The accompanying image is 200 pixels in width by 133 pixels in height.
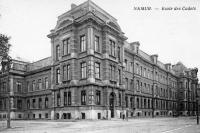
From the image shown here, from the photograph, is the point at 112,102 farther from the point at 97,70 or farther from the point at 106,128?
the point at 106,128

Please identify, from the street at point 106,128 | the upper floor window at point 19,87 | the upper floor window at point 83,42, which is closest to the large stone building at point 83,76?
the upper floor window at point 83,42

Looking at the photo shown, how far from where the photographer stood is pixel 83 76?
3148cm

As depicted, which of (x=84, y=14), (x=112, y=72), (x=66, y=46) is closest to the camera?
(x=84, y=14)

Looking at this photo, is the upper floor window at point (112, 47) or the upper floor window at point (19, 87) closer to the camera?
the upper floor window at point (112, 47)

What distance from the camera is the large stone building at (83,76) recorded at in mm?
31109

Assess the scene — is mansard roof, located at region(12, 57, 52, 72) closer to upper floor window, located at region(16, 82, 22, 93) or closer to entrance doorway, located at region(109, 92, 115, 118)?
upper floor window, located at region(16, 82, 22, 93)

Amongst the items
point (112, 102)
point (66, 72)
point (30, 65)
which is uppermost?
point (30, 65)

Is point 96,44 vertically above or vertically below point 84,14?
below

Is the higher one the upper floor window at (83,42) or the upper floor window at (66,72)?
the upper floor window at (83,42)

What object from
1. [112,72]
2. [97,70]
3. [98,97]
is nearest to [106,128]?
[98,97]

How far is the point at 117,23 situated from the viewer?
38.5 metres

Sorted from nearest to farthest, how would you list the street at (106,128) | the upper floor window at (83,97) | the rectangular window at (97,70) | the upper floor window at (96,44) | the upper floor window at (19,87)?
the street at (106,128) < the upper floor window at (83,97) < the rectangular window at (97,70) < the upper floor window at (96,44) < the upper floor window at (19,87)

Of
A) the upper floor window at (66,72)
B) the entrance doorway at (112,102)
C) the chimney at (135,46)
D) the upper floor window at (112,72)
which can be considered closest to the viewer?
the upper floor window at (66,72)

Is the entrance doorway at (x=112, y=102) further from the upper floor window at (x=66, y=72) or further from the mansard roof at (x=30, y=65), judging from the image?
the mansard roof at (x=30, y=65)
